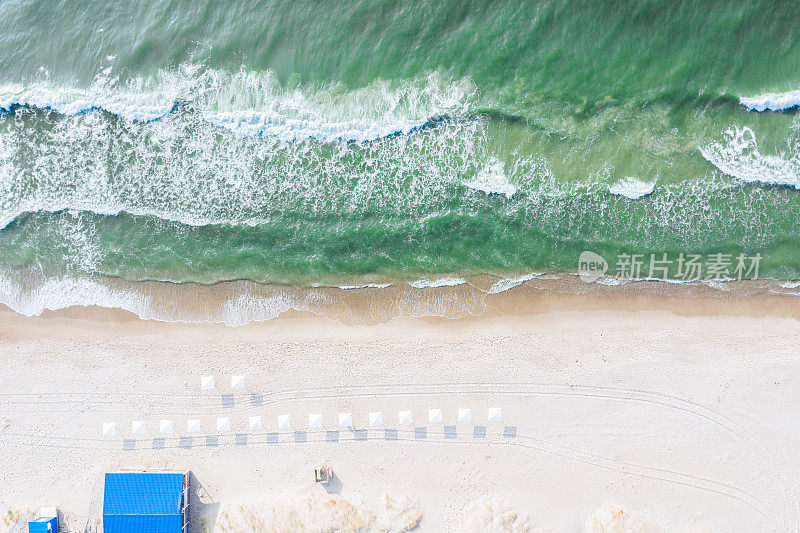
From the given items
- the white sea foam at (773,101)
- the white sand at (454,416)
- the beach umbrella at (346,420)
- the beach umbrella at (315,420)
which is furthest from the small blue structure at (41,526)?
the white sea foam at (773,101)

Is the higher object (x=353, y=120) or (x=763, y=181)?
(x=353, y=120)

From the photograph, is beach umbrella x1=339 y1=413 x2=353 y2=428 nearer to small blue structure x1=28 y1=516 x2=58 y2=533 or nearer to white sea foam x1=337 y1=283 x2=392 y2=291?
white sea foam x1=337 y1=283 x2=392 y2=291

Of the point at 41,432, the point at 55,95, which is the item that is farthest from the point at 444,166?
the point at 41,432

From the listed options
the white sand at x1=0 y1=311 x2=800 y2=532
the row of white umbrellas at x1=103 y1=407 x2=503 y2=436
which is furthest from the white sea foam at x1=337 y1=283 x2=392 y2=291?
the row of white umbrellas at x1=103 y1=407 x2=503 y2=436

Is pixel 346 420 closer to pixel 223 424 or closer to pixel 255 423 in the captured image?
pixel 255 423

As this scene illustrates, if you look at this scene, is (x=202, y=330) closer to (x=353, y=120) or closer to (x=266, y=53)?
(x=353, y=120)

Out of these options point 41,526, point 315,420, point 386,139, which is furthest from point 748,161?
point 41,526

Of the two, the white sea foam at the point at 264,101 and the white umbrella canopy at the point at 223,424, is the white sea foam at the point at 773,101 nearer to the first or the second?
the white sea foam at the point at 264,101

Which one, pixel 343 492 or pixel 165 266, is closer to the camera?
pixel 343 492
